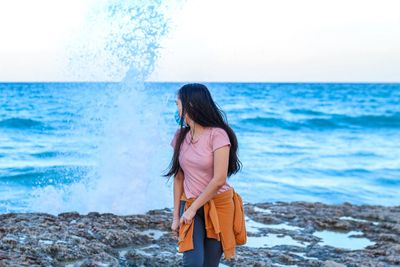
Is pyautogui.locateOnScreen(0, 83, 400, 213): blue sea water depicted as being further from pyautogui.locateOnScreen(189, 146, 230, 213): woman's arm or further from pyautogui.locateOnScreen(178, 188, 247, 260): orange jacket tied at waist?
pyautogui.locateOnScreen(189, 146, 230, 213): woman's arm

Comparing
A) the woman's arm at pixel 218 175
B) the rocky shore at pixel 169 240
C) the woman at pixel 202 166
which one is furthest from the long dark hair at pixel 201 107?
the rocky shore at pixel 169 240

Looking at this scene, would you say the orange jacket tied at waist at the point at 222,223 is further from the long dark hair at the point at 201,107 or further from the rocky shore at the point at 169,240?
the rocky shore at the point at 169,240

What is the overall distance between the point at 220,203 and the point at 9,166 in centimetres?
1065

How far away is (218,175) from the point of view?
9.92 ft

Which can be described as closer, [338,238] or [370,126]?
[338,238]

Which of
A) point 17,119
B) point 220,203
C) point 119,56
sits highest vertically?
point 119,56

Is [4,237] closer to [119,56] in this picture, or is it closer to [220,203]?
[220,203]

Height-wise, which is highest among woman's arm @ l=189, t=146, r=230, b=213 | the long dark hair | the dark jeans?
the long dark hair

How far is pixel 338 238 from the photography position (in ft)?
18.9

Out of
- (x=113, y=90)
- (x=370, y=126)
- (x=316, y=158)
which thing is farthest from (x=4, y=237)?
(x=370, y=126)

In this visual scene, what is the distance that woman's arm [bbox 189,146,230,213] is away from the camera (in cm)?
303

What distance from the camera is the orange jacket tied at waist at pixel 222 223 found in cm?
312

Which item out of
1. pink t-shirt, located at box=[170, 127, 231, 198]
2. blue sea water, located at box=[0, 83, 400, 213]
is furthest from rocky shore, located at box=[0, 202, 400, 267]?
blue sea water, located at box=[0, 83, 400, 213]

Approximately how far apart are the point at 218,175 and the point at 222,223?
0.29 meters
